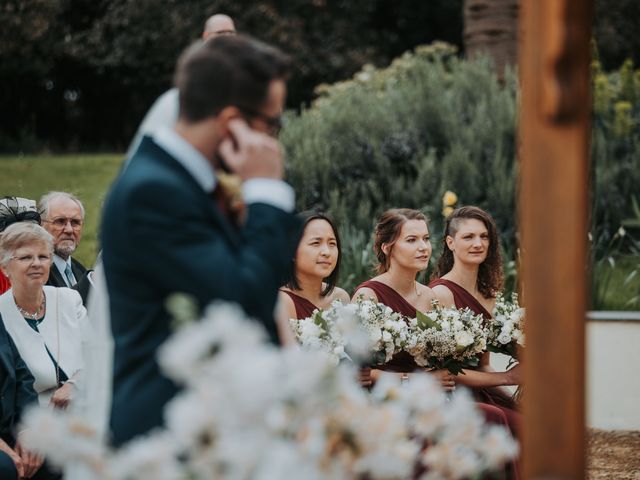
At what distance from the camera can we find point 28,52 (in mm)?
20453

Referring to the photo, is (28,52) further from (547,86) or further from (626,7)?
(547,86)

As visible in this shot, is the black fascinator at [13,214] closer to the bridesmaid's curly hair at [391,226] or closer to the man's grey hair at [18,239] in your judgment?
the man's grey hair at [18,239]

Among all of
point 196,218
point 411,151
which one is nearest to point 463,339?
point 196,218

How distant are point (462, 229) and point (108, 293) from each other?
153 inches

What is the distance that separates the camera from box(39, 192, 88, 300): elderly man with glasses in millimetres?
6238

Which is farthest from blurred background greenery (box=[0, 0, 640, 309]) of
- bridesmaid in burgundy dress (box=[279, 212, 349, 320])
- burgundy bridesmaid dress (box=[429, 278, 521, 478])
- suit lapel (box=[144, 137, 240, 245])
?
bridesmaid in burgundy dress (box=[279, 212, 349, 320])

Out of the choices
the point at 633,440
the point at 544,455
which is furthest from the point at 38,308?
the point at 633,440

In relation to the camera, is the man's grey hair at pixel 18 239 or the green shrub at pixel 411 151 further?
the green shrub at pixel 411 151

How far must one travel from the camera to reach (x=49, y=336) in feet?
16.6

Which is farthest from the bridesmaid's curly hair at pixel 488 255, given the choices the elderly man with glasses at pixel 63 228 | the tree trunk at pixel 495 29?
the tree trunk at pixel 495 29

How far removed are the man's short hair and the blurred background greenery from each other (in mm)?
671

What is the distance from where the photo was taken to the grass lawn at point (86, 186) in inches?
380

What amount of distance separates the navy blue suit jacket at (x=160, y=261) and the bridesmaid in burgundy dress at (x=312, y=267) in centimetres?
310

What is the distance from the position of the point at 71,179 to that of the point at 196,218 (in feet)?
40.6
